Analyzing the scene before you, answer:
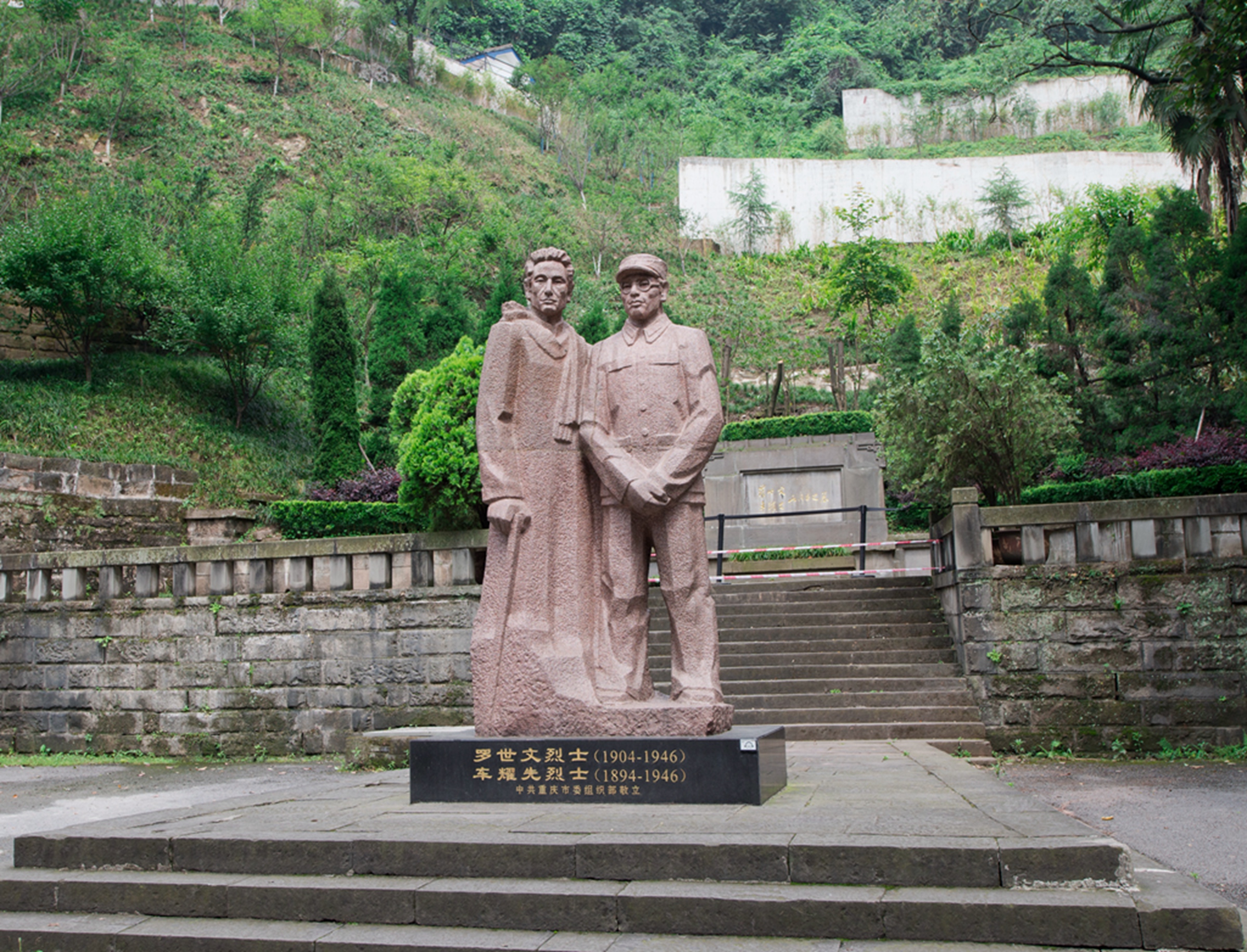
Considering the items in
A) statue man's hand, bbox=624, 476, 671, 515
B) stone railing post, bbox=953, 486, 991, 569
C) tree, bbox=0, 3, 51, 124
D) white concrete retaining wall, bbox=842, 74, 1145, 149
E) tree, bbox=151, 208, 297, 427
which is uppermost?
white concrete retaining wall, bbox=842, 74, 1145, 149

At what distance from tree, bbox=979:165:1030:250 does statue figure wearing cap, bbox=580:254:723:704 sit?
132 ft

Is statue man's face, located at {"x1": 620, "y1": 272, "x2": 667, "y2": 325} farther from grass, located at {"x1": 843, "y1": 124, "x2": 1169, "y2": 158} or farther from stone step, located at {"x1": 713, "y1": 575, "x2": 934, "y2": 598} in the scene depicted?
grass, located at {"x1": 843, "y1": 124, "x2": 1169, "y2": 158}

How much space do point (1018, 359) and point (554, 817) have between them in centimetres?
1435

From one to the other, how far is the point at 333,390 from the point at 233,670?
393 inches

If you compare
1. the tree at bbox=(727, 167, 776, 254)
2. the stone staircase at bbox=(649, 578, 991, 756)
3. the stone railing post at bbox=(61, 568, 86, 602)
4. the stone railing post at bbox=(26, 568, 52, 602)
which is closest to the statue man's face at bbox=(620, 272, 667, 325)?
the stone staircase at bbox=(649, 578, 991, 756)

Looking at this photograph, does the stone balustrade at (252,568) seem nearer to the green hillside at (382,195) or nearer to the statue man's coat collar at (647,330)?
the statue man's coat collar at (647,330)

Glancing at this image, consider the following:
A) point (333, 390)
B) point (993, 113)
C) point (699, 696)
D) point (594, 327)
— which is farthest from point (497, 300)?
point (993, 113)

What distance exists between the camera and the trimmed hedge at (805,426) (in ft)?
63.7

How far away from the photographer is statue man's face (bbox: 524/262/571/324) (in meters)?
6.30

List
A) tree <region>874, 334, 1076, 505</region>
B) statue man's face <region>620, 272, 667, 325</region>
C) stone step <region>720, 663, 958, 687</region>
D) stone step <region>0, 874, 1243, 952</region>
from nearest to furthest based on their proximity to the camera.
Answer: stone step <region>0, 874, 1243, 952</region> < statue man's face <region>620, 272, 667, 325</region> < stone step <region>720, 663, 958, 687</region> < tree <region>874, 334, 1076, 505</region>

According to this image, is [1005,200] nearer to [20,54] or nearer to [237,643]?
[237,643]

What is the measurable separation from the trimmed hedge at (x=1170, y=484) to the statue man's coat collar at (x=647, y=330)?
7014mm

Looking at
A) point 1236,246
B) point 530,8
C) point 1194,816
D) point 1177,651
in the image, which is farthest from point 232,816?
point 530,8

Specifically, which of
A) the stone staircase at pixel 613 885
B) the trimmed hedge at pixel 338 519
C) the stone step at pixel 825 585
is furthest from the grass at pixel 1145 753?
the trimmed hedge at pixel 338 519
